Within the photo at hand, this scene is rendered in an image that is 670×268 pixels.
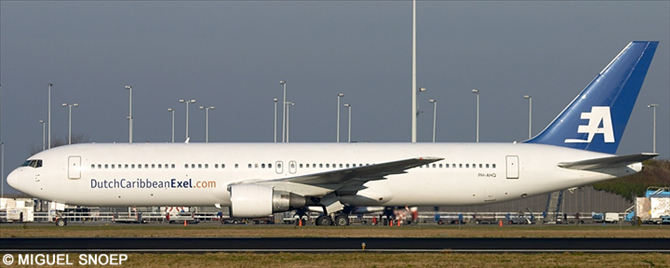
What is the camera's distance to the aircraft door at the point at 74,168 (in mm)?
38188

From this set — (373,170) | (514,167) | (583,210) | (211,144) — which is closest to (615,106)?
(514,167)

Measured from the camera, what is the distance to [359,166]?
3766cm

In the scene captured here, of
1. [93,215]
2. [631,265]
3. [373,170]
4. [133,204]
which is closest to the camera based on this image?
[631,265]

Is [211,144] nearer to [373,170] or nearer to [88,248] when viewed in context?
[373,170]

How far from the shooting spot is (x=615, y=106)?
3888cm

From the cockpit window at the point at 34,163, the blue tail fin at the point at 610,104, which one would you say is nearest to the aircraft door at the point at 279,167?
the cockpit window at the point at 34,163

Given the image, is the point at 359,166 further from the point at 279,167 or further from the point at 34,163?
the point at 34,163

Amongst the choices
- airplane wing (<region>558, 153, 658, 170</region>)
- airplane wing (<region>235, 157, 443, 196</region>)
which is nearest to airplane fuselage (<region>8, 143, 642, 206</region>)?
airplane wing (<region>558, 153, 658, 170</region>)

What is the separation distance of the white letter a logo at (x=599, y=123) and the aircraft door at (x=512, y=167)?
2968 millimetres

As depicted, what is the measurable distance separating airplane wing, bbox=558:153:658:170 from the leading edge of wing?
19.0 ft

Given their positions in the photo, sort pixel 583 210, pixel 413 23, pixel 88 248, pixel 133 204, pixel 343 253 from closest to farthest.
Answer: pixel 343 253
pixel 88 248
pixel 133 204
pixel 413 23
pixel 583 210

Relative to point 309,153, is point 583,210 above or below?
below

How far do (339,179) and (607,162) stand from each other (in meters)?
9.77

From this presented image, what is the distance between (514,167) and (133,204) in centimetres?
1464
